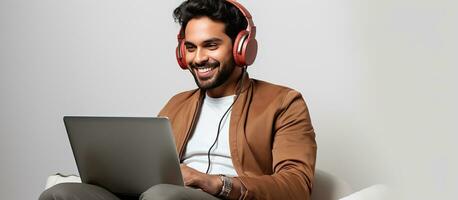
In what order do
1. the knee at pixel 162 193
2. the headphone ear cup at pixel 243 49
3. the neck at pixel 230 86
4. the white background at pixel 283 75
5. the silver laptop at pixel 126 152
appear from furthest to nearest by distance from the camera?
the neck at pixel 230 86, the headphone ear cup at pixel 243 49, the silver laptop at pixel 126 152, the knee at pixel 162 193, the white background at pixel 283 75

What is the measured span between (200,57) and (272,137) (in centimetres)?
27

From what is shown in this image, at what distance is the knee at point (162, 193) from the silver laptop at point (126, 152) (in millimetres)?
98

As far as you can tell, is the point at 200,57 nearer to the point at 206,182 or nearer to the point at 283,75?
the point at 206,182

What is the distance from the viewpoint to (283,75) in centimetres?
217

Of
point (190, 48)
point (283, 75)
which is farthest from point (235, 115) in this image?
point (283, 75)

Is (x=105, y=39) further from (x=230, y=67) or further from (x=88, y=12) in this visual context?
(x=230, y=67)

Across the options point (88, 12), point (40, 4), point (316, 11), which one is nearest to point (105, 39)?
point (88, 12)

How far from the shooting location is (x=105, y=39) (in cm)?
260

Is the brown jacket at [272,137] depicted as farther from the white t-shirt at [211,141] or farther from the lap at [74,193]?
the lap at [74,193]

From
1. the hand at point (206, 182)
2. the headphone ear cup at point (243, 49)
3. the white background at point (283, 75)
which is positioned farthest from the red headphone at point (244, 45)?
the hand at point (206, 182)

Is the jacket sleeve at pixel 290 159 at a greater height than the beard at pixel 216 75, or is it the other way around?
the beard at pixel 216 75

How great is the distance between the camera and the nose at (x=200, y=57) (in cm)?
160

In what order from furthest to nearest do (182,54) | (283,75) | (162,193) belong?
1. (283,75)
2. (182,54)
3. (162,193)

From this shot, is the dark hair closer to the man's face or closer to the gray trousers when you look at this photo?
the man's face
